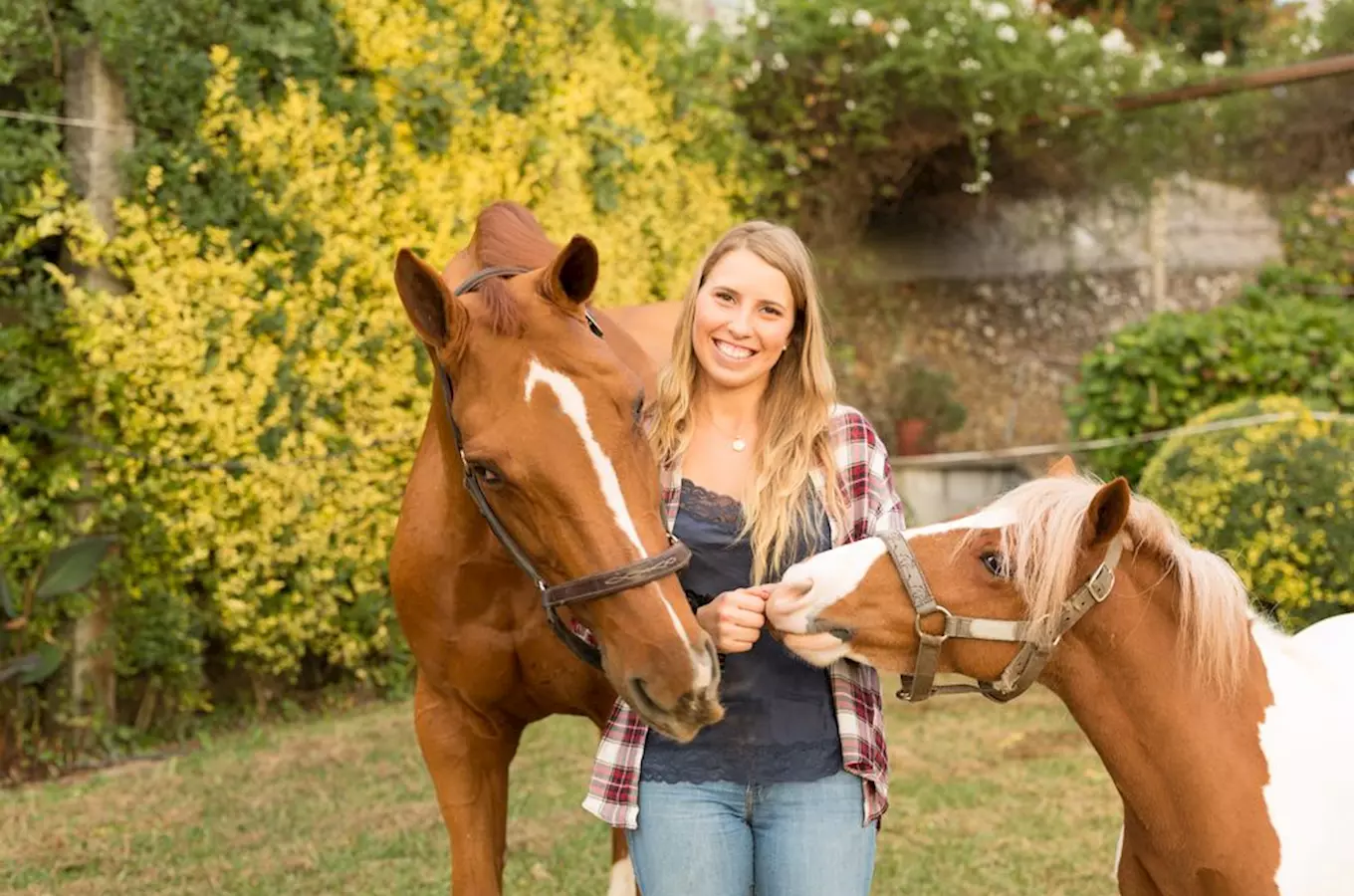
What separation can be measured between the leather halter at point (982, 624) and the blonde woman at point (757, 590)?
0.38 feet

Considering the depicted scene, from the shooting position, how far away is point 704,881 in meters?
2.10

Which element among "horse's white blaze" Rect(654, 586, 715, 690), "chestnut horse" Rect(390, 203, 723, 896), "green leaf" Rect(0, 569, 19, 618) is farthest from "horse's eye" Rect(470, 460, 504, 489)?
"green leaf" Rect(0, 569, 19, 618)

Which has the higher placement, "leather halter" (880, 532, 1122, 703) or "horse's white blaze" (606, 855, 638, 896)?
"leather halter" (880, 532, 1122, 703)

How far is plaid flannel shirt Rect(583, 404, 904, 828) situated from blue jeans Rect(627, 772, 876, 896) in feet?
0.11

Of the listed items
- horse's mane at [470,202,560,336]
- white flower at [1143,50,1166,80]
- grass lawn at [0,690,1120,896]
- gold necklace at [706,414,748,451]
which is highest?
white flower at [1143,50,1166,80]

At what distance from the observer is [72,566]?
16.0 feet

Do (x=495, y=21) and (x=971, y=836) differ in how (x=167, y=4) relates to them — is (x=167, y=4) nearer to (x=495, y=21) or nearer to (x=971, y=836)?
(x=495, y=21)

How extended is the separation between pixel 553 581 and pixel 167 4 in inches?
150

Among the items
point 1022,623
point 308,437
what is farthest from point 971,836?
point 308,437

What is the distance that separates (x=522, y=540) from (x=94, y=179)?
3.73 meters

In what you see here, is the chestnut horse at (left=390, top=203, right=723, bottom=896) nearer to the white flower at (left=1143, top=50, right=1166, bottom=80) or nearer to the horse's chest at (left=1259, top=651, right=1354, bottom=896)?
the horse's chest at (left=1259, top=651, right=1354, bottom=896)

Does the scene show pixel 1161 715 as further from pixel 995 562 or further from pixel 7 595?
pixel 7 595

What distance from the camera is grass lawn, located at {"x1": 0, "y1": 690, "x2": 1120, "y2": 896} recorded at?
3965 millimetres

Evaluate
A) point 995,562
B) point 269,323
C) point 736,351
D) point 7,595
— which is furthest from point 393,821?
point 995,562
